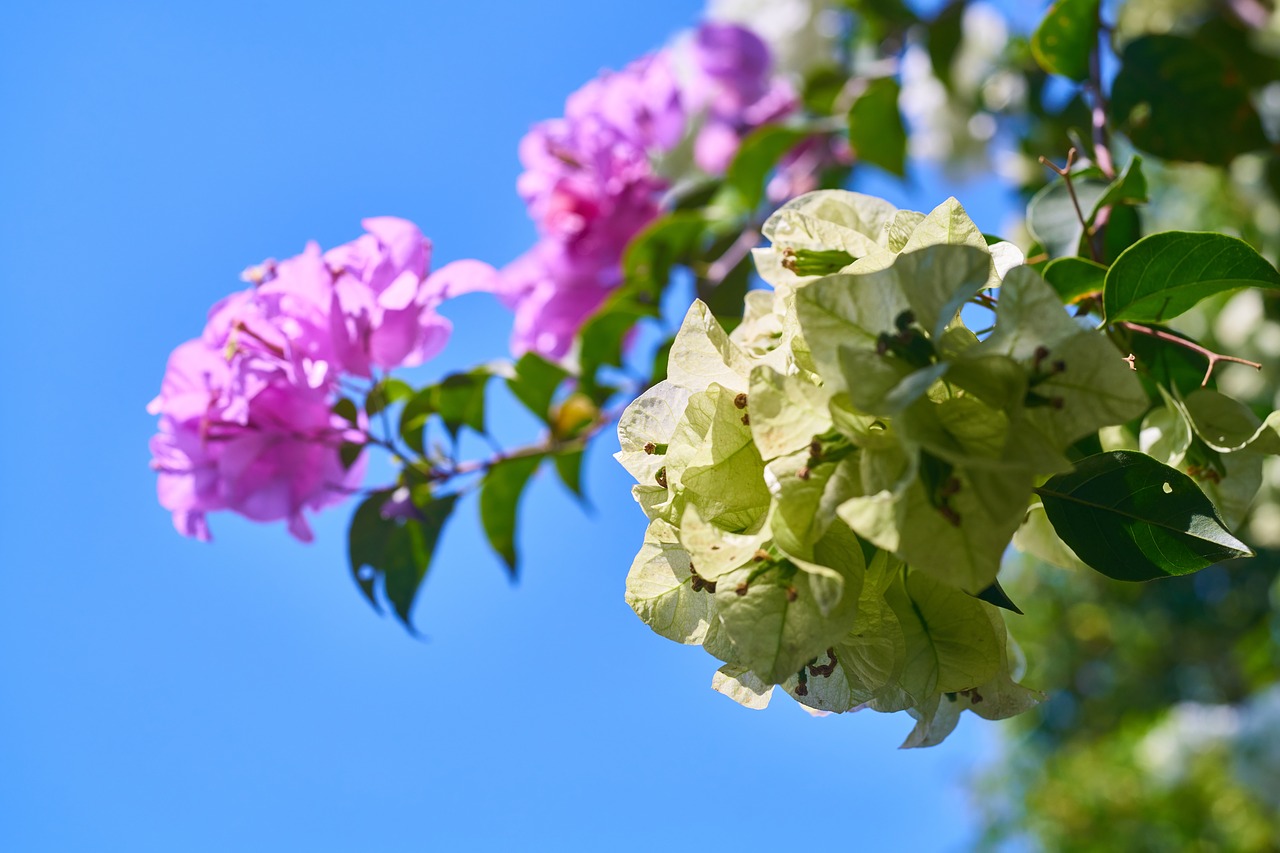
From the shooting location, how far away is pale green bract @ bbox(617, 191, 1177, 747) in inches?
14.0

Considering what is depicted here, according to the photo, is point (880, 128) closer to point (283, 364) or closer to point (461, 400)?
point (461, 400)

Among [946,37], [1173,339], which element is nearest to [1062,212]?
[1173,339]

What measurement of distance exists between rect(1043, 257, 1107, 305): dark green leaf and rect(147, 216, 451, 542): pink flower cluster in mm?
A: 447

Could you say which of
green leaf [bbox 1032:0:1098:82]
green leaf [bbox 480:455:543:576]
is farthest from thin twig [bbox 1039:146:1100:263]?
green leaf [bbox 480:455:543:576]

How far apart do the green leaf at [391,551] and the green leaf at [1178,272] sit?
553 millimetres

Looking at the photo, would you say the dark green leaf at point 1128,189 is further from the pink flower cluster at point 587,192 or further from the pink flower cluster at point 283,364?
the pink flower cluster at point 587,192

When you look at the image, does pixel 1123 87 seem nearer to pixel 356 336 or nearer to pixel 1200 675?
pixel 356 336

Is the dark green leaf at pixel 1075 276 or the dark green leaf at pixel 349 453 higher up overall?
the dark green leaf at pixel 349 453

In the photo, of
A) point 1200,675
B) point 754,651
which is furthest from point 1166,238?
point 1200,675

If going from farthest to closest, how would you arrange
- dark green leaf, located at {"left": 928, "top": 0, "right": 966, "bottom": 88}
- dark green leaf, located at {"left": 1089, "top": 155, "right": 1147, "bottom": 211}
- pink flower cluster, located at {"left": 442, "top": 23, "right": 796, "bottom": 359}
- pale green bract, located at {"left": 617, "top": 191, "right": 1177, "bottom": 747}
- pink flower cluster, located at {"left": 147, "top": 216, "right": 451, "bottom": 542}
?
dark green leaf, located at {"left": 928, "top": 0, "right": 966, "bottom": 88}, pink flower cluster, located at {"left": 442, "top": 23, "right": 796, "bottom": 359}, pink flower cluster, located at {"left": 147, "top": 216, "right": 451, "bottom": 542}, dark green leaf, located at {"left": 1089, "top": 155, "right": 1147, "bottom": 211}, pale green bract, located at {"left": 617, "top": 191, "right": 1177, "bottom": 747}

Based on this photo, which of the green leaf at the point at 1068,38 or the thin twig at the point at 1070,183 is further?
the green leaf at the point at 1068,38

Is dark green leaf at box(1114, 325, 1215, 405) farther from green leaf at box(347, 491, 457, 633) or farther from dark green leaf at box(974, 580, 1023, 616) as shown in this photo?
green leaf at box(347, 491, 457, 633)

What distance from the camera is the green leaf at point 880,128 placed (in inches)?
47.3

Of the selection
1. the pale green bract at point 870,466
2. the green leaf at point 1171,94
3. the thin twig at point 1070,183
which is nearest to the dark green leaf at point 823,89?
the green leaf at point 1171,94
